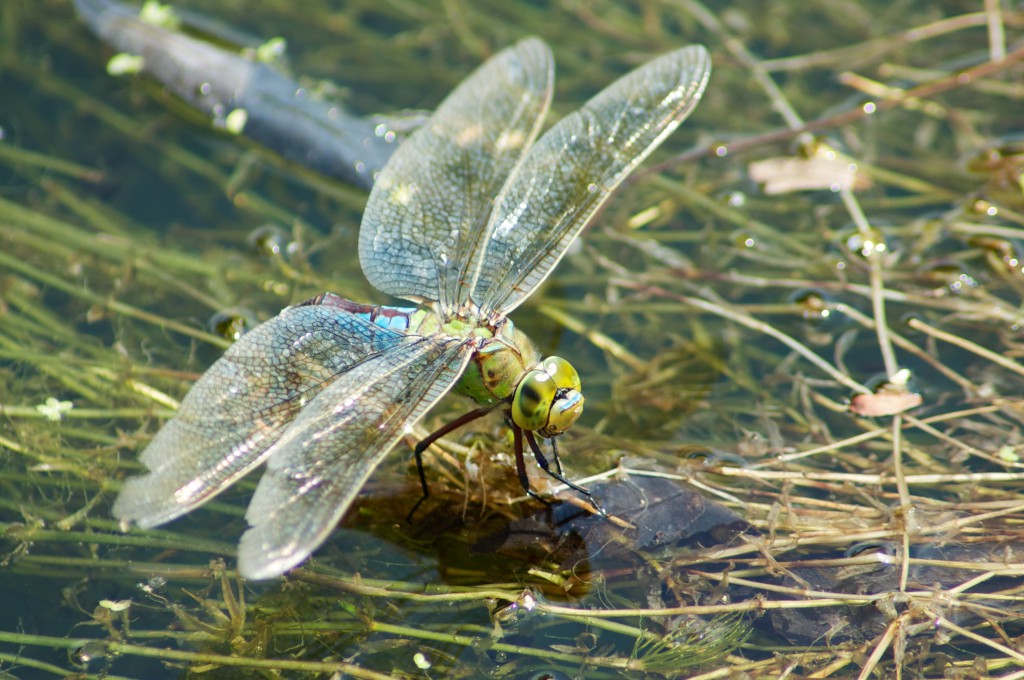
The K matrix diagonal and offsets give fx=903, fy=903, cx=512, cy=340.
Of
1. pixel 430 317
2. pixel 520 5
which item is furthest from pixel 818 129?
pixel 430 317

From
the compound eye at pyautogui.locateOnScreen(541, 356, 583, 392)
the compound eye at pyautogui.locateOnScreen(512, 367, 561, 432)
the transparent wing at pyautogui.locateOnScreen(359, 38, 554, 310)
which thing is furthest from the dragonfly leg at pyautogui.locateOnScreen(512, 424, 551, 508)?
the transparent wing at pyautogui.locateOnScreen(359, 38, 554, 310)

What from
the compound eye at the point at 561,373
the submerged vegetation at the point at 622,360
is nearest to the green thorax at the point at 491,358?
the compound eye at the point at 561,373

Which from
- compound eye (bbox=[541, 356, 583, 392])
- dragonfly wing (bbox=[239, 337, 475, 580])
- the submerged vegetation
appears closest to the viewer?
dragonfly wing (bbox=[239, 337, 475, 580])

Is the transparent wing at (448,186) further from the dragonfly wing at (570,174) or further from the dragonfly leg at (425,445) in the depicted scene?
the dragonfly leg at (425,445)

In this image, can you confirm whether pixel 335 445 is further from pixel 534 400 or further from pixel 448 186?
pixel 448 186

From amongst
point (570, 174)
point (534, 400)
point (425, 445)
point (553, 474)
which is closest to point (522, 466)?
point (553, 474)

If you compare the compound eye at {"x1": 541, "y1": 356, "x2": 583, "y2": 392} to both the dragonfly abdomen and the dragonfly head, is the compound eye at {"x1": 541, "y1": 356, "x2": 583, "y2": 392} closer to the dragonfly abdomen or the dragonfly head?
the dragonfly head

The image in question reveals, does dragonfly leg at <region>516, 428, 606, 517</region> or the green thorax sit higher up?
the green thorax

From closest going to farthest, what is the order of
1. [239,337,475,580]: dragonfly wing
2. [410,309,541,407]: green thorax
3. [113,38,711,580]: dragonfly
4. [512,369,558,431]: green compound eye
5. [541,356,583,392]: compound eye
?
[239,337,475,580]: dragonfly wing < [113,38,711,580]: dragonfly < [512,369,558,431]: green compound eye < [541,356,583,392]: compound eye < [410,309,541,407]: green thorax
